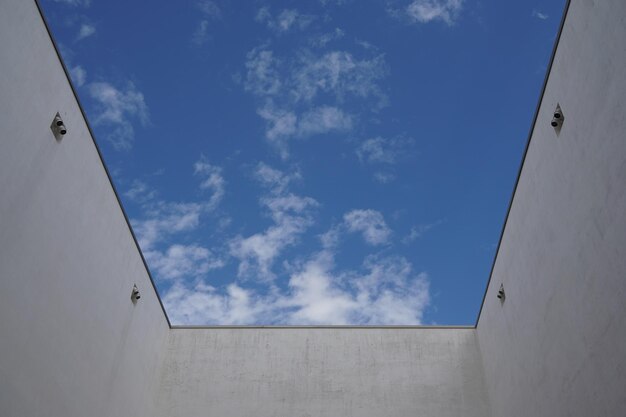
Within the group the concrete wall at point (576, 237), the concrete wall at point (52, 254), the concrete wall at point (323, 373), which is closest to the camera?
the concrete wall at point (576, 237)

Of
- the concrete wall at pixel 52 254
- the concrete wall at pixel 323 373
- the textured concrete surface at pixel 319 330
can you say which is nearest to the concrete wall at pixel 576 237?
the textured concrete surface at pixel 319 330

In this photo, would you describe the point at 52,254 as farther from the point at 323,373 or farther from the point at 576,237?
the point at 323,373

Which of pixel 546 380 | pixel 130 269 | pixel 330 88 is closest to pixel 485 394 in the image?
pixel 546 380

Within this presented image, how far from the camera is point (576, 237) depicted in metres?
5.52

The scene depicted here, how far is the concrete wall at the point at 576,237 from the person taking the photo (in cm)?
464

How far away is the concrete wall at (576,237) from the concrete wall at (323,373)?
199 centimetres

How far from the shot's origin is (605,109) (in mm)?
4766

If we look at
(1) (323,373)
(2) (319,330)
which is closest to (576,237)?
(1) (323,373)

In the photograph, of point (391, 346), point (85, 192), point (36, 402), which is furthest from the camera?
point (391, 346)

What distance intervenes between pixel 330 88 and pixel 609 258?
851cm

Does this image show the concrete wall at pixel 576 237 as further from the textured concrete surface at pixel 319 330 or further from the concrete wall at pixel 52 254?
the concrete wall at pixel 52 254

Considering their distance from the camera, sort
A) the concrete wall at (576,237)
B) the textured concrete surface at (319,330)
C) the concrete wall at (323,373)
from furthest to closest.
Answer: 1. the concrete wall at (323,373)
2. the textured concrete surface at (319,330)
3. the concrete wall at (576,237)

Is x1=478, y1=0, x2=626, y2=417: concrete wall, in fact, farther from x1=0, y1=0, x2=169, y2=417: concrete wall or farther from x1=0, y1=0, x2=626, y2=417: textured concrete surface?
x1=0, y1=0, x2=169, y2=417: concrete wall

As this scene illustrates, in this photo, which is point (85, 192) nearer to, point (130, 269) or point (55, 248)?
point (55, 248)
